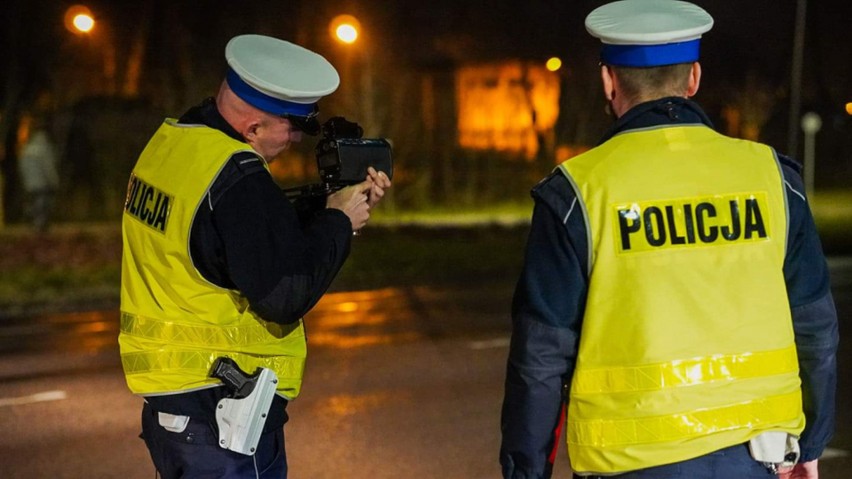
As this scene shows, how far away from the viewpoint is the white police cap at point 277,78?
114 inches

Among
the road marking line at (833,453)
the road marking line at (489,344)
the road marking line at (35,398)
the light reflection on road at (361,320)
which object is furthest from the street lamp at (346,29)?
the road marking line at (833,453)

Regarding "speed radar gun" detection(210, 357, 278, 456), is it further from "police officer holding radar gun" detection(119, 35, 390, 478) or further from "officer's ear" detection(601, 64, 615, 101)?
"officer's ear" detection(601, 64, 615, 101)

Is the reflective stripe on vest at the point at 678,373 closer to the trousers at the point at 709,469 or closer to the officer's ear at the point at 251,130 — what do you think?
the trousers at the point at 709,469

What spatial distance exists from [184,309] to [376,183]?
0.63 metres

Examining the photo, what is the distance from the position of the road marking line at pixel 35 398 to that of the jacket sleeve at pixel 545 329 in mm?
6209

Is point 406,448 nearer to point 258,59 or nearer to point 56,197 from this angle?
point 258,59

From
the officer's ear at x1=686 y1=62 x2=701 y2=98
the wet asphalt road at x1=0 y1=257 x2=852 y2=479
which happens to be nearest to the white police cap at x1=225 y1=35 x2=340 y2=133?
the officer's ear at x1=686 y1=62 x2=701 y2=98

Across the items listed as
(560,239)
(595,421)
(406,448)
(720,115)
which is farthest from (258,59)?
(720,115)

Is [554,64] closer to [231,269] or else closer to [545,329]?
[231,269]

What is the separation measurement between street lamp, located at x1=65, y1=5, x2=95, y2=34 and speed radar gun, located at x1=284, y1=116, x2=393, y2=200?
1765 centimetres

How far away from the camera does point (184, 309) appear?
9.38ft

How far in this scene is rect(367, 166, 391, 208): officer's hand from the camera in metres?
3.06

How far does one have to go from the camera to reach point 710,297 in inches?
93.0

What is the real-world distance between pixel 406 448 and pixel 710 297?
428 centimetres
